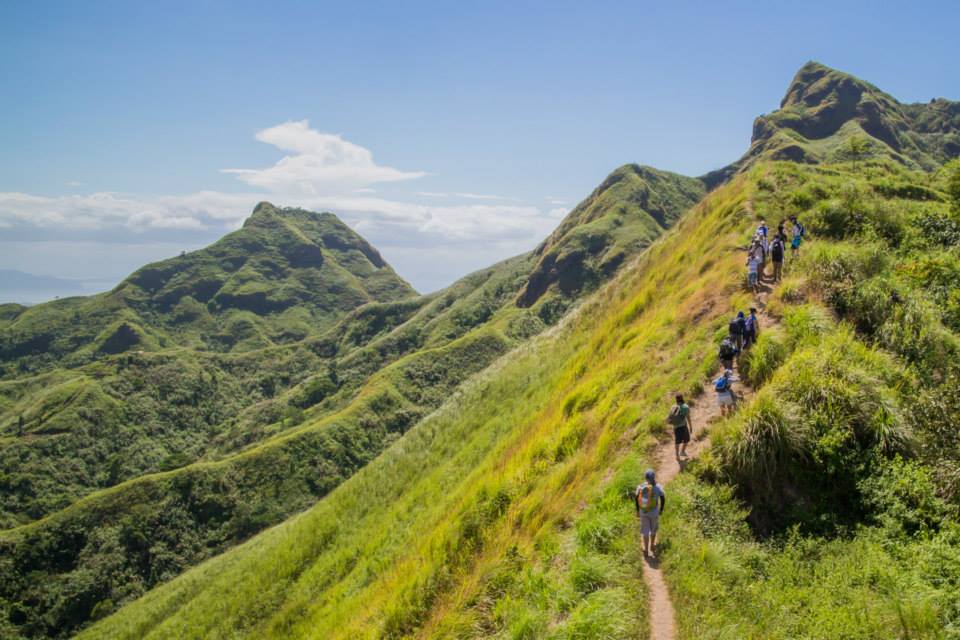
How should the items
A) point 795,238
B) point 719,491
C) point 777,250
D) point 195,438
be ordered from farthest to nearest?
1. point 195,438
2. point 795,238
3. point 777,250
4. point 719,491

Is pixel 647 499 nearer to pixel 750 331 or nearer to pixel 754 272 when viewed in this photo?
pixel 750 331

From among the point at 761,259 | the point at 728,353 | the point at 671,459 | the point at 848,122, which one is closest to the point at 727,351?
the point at 728,353

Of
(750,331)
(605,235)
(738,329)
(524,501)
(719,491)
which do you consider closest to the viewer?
(719,491)

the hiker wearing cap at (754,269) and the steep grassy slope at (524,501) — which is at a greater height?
the hiker wearing cap at (754,269)

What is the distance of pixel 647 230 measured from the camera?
155625 mm

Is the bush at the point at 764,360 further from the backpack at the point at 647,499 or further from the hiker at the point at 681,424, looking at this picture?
the backpack at the point at 647,499

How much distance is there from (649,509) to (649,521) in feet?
0.96

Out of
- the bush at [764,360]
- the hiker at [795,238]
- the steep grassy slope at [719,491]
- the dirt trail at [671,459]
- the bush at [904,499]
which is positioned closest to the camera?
the steep grassy slope at [719,491]

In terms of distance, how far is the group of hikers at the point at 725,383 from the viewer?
9008mm

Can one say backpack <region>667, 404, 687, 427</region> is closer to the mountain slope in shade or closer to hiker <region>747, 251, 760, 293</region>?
hiker <region>747, 251, 760, 293</region>

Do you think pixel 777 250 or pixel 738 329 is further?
pixel 777 250

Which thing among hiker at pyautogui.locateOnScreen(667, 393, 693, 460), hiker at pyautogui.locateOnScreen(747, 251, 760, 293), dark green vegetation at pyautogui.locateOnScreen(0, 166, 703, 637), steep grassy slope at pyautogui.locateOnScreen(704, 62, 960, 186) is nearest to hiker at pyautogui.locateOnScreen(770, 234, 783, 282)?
hiker at pyautogui.locateOnScreen(747, 251, 760, 293)

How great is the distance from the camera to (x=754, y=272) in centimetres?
1697

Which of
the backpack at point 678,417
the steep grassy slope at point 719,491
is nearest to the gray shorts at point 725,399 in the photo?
the steep grassy slope at point 719,491
